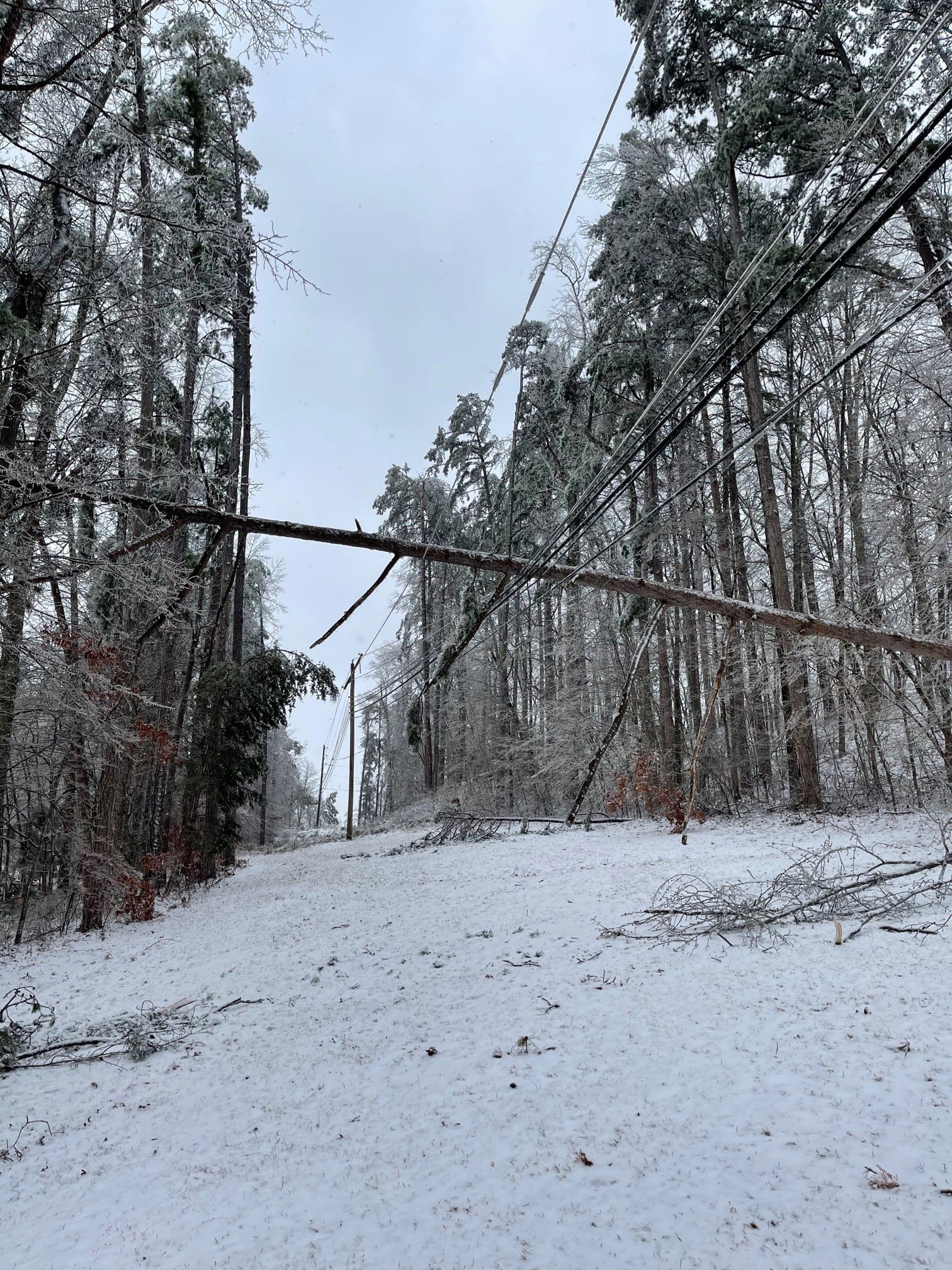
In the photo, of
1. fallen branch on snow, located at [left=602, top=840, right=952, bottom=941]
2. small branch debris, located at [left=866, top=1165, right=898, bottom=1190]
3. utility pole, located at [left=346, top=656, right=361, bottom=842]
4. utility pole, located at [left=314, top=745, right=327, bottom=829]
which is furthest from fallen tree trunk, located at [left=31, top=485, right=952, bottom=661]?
utility pole, located at [left=314, top=745, right=327, bottom=829]

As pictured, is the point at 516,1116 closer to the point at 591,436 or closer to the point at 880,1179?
the point at 880,1179

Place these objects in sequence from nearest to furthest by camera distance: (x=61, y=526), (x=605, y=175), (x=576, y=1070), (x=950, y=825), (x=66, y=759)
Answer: (x=576, y=1070) < (x=61, y=526) < (x=950, y=825) < (x=66, y=759) < (x=605, y=175)

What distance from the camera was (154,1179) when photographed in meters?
2.80

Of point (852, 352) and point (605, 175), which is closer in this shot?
point (852, 352)

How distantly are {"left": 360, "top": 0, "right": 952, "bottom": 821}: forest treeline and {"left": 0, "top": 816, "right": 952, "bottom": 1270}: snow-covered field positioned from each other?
7.24 feet

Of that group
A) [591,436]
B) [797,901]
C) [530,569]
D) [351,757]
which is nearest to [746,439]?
[530,569]

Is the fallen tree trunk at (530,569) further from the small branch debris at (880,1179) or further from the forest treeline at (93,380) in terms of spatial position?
the small branch debris at (880,1179)

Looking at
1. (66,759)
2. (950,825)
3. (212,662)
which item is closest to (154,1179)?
(66,759)

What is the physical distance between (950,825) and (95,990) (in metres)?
8.05

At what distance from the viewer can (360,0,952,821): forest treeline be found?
7.89 meters

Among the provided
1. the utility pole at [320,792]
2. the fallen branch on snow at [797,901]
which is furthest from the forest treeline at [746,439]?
the utility pole at [320,792]

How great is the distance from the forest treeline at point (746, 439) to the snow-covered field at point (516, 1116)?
2.21m

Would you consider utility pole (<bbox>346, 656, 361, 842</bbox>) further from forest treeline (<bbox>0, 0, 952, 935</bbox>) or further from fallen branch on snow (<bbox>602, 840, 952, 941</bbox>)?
fallen branch on snow (<bbox>602, 840, 952, 941</bbox>)

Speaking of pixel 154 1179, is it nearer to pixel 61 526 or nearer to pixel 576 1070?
pixel 576 1070
